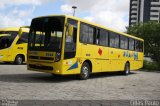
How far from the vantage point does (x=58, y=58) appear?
51.3 feet

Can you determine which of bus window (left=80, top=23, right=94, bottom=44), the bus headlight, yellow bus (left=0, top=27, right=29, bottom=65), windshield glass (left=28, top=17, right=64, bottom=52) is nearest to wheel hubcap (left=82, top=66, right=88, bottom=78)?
bus window (left=80, top=23, right=94, bottom=44)

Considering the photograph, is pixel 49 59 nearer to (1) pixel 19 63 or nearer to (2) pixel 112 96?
(2) pixel 112 96

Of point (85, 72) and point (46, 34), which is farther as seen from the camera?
point (85, 72)

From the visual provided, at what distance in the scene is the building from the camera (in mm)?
144325

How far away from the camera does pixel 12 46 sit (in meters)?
28.3

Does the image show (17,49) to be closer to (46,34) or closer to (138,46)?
(138,46)

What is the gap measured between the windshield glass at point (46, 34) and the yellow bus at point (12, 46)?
435 inches

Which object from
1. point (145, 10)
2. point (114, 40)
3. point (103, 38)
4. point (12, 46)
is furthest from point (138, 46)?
point (145, 10)

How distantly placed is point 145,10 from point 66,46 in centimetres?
13214

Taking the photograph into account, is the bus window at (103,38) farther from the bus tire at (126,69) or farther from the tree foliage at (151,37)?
the tree foliage at (151,37)

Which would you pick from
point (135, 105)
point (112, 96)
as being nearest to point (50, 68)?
point (112, 96)

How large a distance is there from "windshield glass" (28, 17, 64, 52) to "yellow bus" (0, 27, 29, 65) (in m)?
11.0

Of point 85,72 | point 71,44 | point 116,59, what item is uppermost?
point 71,44

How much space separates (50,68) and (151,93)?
→ 4.67m
